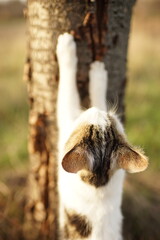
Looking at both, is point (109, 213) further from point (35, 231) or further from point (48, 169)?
point (35, 231)

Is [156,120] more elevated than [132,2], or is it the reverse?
[156,120]

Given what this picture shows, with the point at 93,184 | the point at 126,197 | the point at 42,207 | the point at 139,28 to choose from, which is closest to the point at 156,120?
the point at 126,197

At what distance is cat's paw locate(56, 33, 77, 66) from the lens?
2191 mm

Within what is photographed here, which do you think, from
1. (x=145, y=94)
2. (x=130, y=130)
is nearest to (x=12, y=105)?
(x=130, y=130)

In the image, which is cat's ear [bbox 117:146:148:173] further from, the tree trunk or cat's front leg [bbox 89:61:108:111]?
the tree trunk

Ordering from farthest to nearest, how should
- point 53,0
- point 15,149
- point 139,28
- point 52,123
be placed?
point 139,28 < point 15,149 < point 52,123 < point 53,0

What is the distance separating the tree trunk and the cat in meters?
0.08

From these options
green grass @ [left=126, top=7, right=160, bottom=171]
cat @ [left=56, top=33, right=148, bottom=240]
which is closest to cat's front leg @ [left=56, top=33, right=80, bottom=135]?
cat @ [left=56, top=33, right=148, bottom=240]

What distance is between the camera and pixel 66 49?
7.23 ft

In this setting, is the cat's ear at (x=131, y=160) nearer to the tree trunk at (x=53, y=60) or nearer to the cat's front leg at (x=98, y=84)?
the cat's front leg at (x=98, y=84)

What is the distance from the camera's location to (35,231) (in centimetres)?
303

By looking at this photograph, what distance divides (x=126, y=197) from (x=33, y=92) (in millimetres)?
1610

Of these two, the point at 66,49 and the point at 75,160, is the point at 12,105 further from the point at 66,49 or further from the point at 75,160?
the point at 75,160

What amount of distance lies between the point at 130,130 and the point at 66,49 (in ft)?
8.80
